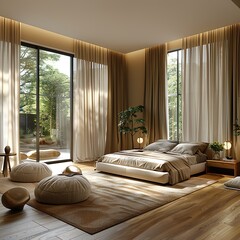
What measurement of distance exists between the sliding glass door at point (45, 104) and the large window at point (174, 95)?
271 cm

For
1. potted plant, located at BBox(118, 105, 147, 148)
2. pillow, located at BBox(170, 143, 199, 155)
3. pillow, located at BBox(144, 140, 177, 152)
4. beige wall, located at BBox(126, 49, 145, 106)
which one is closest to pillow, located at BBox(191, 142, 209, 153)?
pillow, located at BBox(170, 143, 199, 155)

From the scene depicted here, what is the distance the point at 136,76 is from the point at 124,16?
2.90 m

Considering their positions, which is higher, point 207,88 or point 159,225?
point 207,88

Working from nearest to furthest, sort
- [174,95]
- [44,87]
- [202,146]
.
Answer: [202,146] → [44,87] → [174,95]

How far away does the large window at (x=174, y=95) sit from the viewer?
6.69 meters

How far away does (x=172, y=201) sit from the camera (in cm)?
344

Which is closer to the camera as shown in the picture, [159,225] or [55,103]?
[159,225]

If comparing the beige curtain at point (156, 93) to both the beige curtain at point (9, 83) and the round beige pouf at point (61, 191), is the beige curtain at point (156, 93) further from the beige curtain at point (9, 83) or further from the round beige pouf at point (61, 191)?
the round beige pouf at point (61, 191)

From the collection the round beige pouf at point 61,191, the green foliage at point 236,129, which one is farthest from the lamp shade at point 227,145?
the round beige pouf at point 61,191

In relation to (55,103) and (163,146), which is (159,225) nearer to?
(163,146)

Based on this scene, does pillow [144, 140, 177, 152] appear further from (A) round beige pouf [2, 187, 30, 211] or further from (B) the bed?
(A) round beige pouf [2, 187, 30, 211]

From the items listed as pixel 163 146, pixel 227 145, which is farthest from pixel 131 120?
pixel 227 145

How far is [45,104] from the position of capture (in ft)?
20.8

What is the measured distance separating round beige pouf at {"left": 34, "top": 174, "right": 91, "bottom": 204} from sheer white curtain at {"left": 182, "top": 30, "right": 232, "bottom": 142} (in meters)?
3.71
